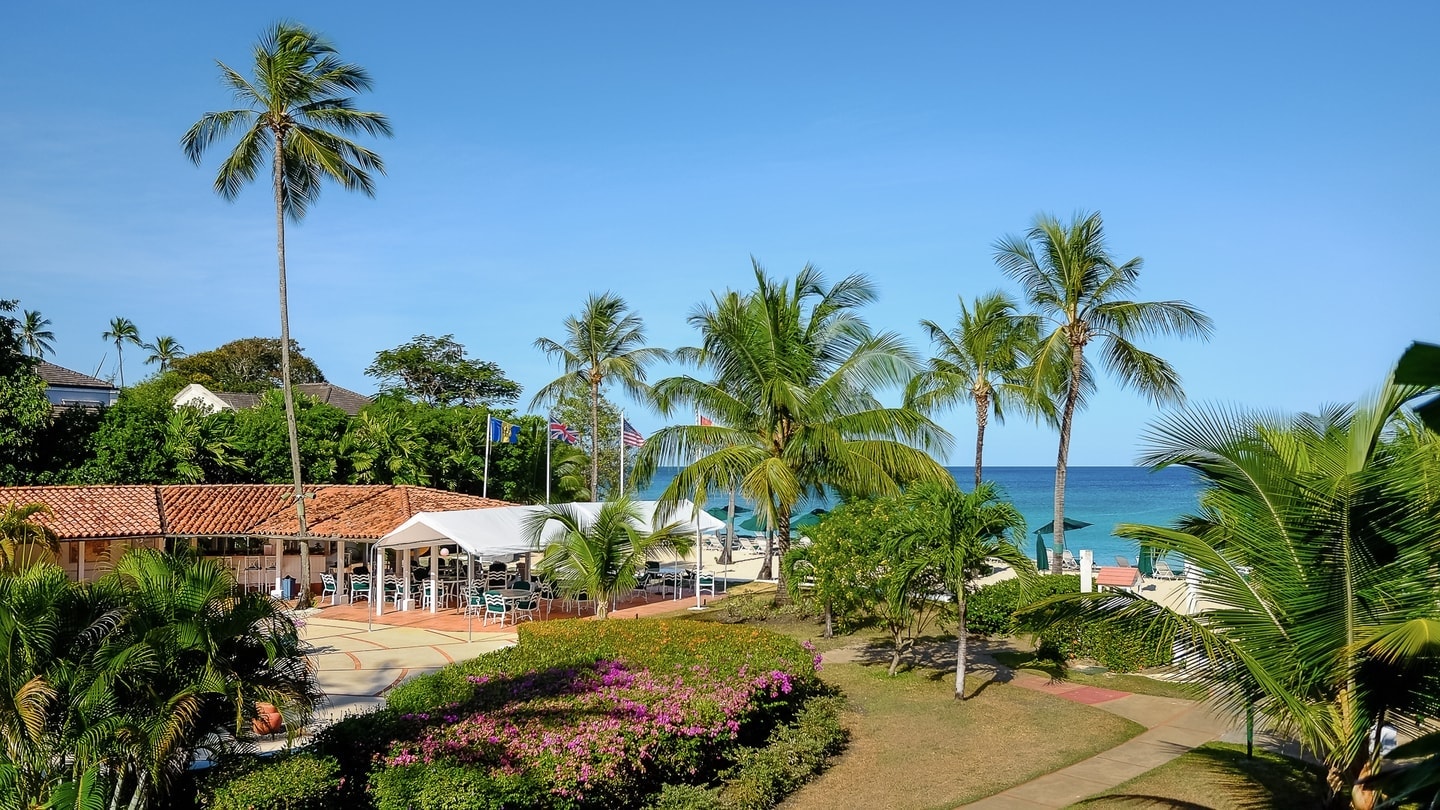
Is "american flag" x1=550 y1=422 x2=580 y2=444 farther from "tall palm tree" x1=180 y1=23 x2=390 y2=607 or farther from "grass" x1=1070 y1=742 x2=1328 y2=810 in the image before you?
"grass" x1=1070 y1=742 x2=1328 y2=810

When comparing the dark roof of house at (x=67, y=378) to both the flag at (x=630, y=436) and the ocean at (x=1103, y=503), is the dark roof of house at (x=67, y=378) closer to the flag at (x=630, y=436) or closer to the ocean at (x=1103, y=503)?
the ocean at (x=1103, y=503)

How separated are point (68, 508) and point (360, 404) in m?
25.2

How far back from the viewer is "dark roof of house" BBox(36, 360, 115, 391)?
4166 centimetres

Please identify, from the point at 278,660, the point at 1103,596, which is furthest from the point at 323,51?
the point at 1103,596

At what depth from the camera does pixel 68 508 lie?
854 inches

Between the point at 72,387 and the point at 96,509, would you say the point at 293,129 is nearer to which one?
the point at 96,509

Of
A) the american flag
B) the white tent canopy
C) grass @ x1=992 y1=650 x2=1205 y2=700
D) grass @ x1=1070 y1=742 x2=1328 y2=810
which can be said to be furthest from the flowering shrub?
the american flag

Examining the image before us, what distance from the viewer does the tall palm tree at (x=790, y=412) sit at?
18406 millimetres

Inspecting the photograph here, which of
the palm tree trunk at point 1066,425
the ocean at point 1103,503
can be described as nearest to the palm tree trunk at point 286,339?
the palm tree trunk at point 1066,425

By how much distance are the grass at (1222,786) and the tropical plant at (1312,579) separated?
81.5 inches

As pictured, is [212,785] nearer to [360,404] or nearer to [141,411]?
[141,411]

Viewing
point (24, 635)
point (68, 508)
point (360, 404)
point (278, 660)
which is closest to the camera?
point (24, 635)

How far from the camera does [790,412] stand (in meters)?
18.9

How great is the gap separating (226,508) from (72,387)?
941 inches
